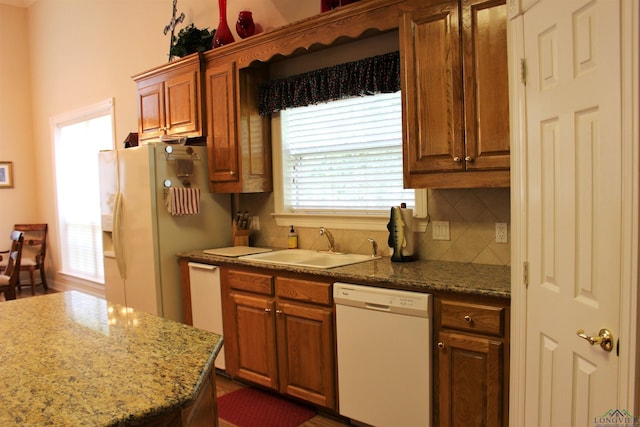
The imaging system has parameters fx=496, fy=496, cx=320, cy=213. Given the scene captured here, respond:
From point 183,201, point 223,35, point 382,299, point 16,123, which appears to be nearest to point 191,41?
point 223,35

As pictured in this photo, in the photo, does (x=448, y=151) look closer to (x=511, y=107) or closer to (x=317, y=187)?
(x=511, y=107)

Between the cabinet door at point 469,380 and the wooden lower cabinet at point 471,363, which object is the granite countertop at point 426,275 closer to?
the wooden lower cabinet at point 471,363

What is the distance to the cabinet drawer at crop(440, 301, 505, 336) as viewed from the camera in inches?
81.4

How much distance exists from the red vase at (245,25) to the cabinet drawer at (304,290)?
1.84 meters

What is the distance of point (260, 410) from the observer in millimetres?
2930

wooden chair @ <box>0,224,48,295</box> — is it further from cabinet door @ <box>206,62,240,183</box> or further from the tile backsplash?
the tile backsplash

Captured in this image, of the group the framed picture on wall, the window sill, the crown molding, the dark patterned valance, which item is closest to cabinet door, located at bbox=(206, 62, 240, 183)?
the dark patterned valance

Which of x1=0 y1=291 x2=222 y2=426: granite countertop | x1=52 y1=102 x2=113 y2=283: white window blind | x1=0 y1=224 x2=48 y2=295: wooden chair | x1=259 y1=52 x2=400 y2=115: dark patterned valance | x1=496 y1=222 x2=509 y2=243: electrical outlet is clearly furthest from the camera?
x1=0 y1=224 x2=48 y2=295: wooden chair

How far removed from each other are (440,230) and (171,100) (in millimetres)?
2372

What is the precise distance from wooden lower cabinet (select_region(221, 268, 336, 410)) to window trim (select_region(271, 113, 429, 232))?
65 cm

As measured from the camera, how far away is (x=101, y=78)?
17.6 feet

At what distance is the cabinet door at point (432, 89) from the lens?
2.37m

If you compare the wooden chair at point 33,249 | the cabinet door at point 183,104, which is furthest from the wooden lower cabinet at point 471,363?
the wooden chair at point 33,249

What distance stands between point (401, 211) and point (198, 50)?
208cm
